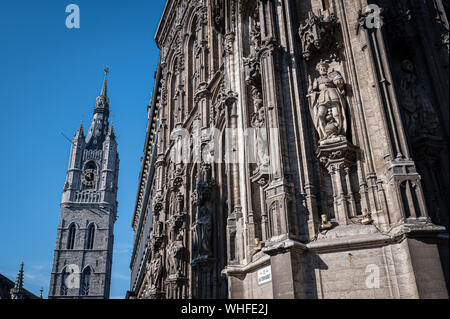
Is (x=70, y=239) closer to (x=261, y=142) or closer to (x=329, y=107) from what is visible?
(x=261, y=142)

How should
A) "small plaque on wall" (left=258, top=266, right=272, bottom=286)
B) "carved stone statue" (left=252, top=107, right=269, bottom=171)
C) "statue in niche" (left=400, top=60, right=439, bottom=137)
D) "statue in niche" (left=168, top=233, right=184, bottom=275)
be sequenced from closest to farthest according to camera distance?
"statue in niche" (left=400, top=60, right=439, bottom=137), "small plaque on wall" (left=258, top=266, right=272, bottom=286), "carved stone statue" (left=252, top=107, right=269, bottom=171), "statue in niche" (left=168, top=233, right=184, bottom=275)

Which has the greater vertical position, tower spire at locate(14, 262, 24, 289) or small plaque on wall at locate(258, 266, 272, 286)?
tower spire at locate(14, 262, 24, 289)

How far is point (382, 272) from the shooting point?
8773mm

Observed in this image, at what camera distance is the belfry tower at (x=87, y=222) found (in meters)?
88.9

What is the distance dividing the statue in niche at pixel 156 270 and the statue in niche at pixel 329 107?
48.2 feet

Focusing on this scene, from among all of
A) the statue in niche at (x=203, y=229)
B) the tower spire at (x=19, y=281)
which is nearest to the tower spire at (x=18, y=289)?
the tower spire at (x=19, y=281)

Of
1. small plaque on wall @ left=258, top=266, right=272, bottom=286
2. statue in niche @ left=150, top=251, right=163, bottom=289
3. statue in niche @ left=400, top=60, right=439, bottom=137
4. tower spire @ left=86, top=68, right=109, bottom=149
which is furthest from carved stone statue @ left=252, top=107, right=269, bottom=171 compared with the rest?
tower spire @ left=86, top=68, right=109, bottom=149

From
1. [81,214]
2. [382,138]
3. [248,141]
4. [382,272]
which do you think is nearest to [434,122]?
[382,138]

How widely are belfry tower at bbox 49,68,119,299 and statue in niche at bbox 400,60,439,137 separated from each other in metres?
84.3

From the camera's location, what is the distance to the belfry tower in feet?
292

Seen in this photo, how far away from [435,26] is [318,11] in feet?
10.1

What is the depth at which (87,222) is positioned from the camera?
94.6m

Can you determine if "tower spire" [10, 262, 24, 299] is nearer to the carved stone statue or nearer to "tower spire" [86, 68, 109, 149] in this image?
"tower spire" [86, 68, 109, 149]

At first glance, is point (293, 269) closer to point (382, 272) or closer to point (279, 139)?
point (382, 272)
